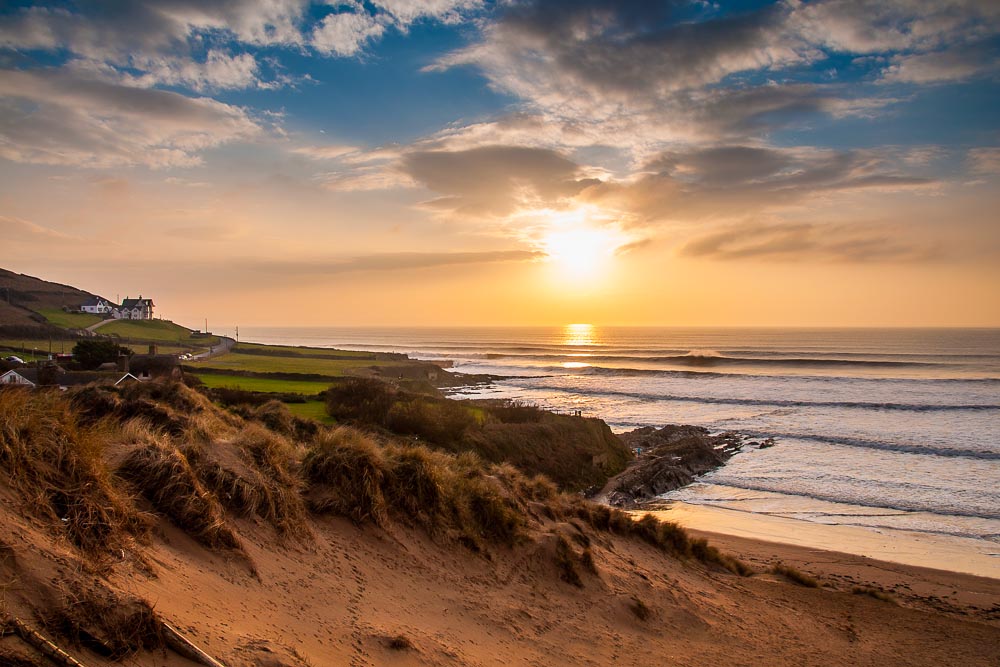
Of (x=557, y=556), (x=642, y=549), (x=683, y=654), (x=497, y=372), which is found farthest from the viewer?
(x=497, y=372)

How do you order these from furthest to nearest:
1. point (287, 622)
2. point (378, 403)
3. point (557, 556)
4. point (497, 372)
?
point (497, 372)
point (378, 403)
point (557, 556)
point (287, 622)

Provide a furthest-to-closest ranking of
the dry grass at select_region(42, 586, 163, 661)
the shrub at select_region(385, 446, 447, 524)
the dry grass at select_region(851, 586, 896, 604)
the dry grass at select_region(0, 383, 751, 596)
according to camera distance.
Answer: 1. the dry grass at select_region(851, 586, 896, 604)
2. the shrub at select_region(385, 446, 447, 524)
3. the dry grass at select_region(0, 383, 751, 596)
4. the dry grass at select_region(42, 586, 163, 661)

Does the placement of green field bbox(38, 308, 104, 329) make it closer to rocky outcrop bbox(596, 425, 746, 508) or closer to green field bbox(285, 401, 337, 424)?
green field bbox(285, 401, 337, 424)

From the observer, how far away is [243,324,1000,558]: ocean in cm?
2367

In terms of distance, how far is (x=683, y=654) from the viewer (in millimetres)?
10031

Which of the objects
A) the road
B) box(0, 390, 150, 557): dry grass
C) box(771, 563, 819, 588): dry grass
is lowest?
box(771, 563, 819, 588): dry grass

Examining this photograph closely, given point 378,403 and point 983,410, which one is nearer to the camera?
point 378,403

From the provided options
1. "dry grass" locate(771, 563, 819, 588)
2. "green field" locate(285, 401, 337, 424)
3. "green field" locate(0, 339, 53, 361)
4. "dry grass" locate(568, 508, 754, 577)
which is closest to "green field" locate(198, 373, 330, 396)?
→ "green field" locate(285, 401, 337, 424)

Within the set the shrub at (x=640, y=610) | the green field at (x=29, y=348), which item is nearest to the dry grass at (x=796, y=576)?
the shrub at (x=640, y=610)

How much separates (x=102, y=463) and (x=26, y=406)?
113 cm

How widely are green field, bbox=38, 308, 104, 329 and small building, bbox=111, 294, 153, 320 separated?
10.9 meters

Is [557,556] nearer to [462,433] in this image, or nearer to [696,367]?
[462,433]

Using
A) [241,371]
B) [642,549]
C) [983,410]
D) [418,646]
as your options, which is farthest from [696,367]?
[418,646]

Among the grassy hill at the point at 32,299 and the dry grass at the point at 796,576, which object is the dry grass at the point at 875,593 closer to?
the dry grass at the point at 796,576
